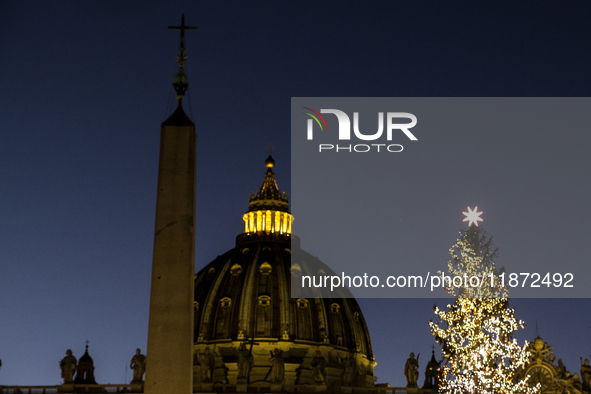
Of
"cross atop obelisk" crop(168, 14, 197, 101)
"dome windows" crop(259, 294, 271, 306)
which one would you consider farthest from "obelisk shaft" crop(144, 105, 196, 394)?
"dome windows" crop(259, 294, 271, 306)

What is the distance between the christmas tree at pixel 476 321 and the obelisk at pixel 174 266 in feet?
72.5

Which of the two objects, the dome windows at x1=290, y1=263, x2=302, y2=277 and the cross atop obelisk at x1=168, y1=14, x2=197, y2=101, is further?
the dome windows at x1=290, y1=263, x2=302, y2=277

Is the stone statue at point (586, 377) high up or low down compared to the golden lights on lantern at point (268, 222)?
down

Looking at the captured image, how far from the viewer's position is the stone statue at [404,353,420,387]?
86.2m

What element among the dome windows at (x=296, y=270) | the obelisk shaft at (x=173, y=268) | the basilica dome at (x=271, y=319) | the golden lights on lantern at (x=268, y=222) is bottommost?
the obelisk shaft at (x=173, y=268)

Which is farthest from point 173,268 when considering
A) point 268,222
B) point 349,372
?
point 268,222

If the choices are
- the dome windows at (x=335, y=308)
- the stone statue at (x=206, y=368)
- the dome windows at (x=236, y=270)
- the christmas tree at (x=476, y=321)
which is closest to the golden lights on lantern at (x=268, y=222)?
the dome windows at (x=236, y=270)

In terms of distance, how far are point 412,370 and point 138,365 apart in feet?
77.0

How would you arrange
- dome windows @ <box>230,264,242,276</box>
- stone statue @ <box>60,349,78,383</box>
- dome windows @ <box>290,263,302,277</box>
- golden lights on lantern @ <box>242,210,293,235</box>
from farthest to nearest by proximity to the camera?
golden lights on lantern @ <box>242,210,293,235</box>
dome windows @ <box>230,264,242,276</box>
dome windows @ <box>290,263,302,277</box>
stone statue @ <box>60,349,78,383</box>

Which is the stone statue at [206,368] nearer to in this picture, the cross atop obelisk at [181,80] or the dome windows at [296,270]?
the dome windows at [296,270]

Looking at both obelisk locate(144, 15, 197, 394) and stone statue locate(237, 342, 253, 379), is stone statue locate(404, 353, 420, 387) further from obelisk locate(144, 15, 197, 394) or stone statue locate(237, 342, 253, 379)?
obelisk locate(144, 15, 197, 394)

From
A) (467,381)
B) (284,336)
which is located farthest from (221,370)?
(467,381)

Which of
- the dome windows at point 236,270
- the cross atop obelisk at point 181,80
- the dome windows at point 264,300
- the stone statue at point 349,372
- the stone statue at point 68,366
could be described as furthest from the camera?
the dome windows at point 236,270

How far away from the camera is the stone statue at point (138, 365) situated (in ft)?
276
